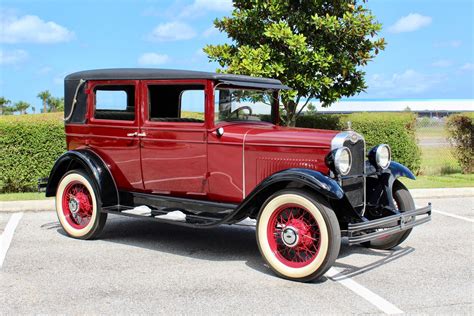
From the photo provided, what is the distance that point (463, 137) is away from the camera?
1242 cm

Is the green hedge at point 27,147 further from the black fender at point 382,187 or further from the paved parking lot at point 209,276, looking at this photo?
the black fender at point 382,187

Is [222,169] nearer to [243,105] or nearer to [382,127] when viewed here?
[243,105]

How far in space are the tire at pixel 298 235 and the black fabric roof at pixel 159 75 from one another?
142 cm

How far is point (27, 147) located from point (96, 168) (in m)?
3.79

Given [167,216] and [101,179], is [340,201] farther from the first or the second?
[101,179]

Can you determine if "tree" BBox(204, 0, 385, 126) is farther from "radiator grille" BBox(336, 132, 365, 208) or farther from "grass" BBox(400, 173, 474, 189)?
"radiator grille" BBox(336, 132, 365, 208)

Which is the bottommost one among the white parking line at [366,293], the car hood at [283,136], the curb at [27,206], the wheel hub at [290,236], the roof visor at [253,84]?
the white parking line at [366,293]

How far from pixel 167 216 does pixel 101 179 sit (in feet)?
2.92

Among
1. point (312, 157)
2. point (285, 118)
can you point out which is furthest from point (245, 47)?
point (312, 157)

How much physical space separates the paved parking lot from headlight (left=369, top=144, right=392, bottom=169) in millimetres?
917

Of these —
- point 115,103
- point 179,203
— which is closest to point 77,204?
point 115,103

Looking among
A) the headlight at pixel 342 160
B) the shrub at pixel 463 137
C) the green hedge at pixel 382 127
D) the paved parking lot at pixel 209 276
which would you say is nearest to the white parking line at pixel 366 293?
the paved parking lot at pixel 209 276

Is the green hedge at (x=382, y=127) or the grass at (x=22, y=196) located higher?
the green hedge at (x=382, y=127)

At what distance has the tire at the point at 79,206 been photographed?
6.19 m
